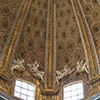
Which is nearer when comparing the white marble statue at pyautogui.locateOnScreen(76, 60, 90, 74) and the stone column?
the stone column

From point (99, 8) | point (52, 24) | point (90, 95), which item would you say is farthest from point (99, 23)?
point (90, 95)

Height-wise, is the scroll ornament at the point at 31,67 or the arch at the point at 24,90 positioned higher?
the scroll ornament at the point at 31,67

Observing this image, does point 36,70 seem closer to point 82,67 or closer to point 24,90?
point 24,90

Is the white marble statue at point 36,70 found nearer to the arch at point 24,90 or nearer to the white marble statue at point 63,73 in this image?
the arch at point 24,90

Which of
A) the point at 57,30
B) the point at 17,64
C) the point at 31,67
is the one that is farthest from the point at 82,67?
the point at 17,64

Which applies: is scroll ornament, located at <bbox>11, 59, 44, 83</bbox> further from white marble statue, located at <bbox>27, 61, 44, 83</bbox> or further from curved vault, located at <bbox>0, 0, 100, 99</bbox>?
curved vault, located at <bbox>0, 0, 100, 99</bbox>

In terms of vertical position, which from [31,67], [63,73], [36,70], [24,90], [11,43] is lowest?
[24,90]

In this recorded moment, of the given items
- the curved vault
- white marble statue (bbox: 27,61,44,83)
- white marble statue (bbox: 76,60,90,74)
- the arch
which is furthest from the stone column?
white marble statue (bbox: 76,60,90,74)

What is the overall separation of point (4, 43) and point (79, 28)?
13.3ft

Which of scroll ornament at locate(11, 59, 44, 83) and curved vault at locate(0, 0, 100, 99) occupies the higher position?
curved vault at locate(0, 0, 100, 99)

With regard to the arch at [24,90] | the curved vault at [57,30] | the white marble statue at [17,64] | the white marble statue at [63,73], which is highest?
the curved vault at [57,30]

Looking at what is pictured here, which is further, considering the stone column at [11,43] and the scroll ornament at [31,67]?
the scroll ornament at [31,67]

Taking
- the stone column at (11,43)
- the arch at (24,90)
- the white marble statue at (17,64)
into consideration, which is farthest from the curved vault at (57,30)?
the arch at (24,90)

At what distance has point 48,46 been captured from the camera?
26469 mm
